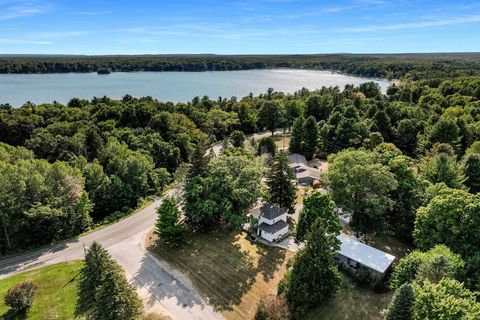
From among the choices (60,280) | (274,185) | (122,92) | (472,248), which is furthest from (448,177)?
(122,92)

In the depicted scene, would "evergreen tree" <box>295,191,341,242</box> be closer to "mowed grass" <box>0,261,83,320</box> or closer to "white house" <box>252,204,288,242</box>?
"white house" <box>252,204,288,242</box>

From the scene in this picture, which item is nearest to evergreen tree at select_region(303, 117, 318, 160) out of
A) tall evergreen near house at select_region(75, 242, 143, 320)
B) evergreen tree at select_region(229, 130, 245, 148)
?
evergreen tree at select_region(229, 130, 245, 148)

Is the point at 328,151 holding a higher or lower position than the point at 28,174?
lower

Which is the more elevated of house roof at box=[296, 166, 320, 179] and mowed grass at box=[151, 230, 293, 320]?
house roof at box=[296, 166, 320, 179]

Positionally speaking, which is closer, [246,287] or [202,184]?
[246,287]

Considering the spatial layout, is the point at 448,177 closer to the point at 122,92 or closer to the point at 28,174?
the point at 28,174

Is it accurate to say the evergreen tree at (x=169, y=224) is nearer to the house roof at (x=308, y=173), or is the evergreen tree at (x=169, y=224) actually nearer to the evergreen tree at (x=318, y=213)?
the evergreen tree at (x=318, y=213)
